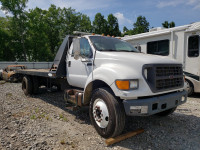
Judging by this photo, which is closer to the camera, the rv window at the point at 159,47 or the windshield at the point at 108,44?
the windshield at the point at 108,44

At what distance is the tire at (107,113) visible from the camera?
2.94 m

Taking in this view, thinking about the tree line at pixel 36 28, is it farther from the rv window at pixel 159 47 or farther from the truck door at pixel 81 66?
the truck door at pixel 81 66

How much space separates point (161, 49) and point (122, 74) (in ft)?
17.6

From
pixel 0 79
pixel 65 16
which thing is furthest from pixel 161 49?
pixel 65 16

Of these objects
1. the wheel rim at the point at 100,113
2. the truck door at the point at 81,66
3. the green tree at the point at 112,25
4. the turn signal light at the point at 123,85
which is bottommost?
the wheel rim at the point at 100,113

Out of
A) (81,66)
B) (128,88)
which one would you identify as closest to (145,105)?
(128,88)

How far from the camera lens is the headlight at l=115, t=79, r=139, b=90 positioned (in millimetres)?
2836

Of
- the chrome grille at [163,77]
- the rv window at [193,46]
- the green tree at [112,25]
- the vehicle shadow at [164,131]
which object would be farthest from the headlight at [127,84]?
the green tree at [112,25]

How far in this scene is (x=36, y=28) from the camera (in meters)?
31.1

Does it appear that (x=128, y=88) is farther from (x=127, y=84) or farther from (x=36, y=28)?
(x=36, y=28)

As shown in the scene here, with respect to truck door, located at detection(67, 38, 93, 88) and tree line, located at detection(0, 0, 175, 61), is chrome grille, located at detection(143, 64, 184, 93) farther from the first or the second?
tree line, located at detection(0, 0, 175, 61)

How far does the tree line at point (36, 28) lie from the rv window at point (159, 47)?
2166 cm

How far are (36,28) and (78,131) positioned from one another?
31495 millimetres

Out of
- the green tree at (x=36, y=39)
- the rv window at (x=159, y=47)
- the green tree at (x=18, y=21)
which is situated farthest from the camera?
the green tree at (x=36, y=39)
